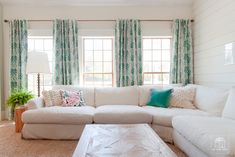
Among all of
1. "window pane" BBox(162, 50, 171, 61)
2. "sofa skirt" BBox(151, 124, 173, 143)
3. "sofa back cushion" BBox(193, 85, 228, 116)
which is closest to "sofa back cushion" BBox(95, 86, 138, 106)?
"sofa skirt" BBox(151, 124, 173, 143)

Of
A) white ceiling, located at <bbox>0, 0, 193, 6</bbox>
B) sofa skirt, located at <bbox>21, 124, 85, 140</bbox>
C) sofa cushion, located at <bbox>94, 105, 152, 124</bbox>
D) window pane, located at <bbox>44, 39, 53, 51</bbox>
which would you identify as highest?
white ceiling, located at <bbox>0, 0, 193, 6</bbox>

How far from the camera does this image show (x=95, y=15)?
17.7ft

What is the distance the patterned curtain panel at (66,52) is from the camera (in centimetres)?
516

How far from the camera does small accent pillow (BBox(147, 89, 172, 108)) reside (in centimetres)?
437

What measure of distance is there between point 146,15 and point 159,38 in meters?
0.61

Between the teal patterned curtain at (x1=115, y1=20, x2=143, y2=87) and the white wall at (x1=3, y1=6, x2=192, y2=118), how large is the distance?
8.6 inches

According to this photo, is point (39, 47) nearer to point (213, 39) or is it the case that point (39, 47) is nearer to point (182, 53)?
point (182, 53)

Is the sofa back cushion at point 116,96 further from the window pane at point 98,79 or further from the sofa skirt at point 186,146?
the sofa skirt at point 186,146

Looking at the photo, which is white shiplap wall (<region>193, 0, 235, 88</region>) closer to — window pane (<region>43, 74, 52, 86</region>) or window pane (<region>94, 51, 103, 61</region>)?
window pane (<region>94, 51, 103, 61</region>)

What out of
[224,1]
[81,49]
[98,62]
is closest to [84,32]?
[81,49]

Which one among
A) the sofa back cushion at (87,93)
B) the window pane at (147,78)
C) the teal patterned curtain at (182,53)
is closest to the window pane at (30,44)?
the sofa back cushion at (87,93)

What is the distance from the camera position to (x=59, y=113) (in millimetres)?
3754

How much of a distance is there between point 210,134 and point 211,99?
1.55m

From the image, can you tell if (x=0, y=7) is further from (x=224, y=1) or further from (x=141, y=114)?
(x=224, y=1)
